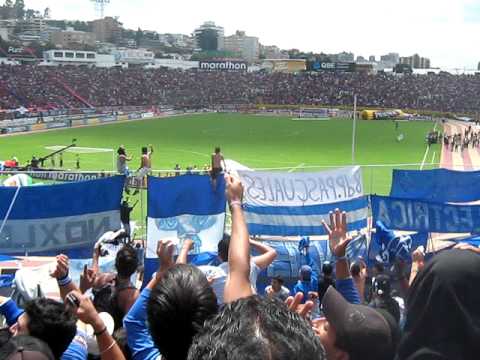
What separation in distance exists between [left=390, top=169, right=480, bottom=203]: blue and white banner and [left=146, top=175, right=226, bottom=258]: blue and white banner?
3885 mm

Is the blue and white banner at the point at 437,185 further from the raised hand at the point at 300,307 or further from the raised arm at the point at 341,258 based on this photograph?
the raised hand at the point at 300,307

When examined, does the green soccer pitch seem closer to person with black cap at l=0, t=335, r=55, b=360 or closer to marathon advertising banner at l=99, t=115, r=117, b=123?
marathon advertising banner at l=99, t=115, r=117, b=123

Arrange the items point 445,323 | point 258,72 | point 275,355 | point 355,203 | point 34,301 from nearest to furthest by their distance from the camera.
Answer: point 275,355 < point 445,323 < point 34,301 < point 355,203 < point 258,72

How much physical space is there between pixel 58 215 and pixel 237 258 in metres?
6.69

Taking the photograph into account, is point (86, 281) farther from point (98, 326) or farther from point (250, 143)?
point (250, 143)

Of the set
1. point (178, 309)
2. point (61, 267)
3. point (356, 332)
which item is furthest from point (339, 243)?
point (61, 267)

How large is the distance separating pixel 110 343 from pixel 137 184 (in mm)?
17451

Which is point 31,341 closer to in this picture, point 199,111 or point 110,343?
point 110,343

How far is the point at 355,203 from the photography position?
11266mm

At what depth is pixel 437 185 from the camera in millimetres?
11883

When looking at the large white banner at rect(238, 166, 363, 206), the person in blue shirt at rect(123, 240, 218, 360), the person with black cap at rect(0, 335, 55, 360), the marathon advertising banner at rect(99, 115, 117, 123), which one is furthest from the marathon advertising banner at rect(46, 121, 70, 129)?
the person in blue shirt at rect(123, 240, 218, 360)

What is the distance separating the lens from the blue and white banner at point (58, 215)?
889cm

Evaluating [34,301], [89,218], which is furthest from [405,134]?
[34,301]

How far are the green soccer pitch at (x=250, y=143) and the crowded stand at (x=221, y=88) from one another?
22807 millimetres
